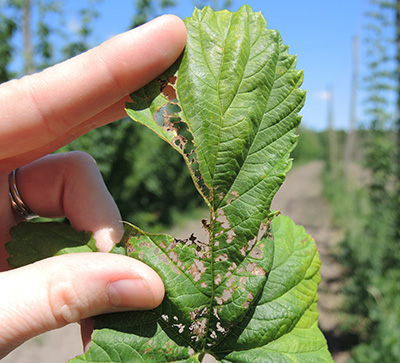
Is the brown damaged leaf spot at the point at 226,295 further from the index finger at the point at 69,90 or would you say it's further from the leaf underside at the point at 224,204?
the index finger at the point at 69,90

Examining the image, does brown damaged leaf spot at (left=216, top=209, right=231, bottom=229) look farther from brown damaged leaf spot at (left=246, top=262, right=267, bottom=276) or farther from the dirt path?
the dirt path

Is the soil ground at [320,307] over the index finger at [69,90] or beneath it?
Result: beneath

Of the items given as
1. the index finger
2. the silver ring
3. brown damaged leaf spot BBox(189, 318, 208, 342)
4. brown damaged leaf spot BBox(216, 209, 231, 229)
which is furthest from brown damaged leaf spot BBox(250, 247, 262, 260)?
the silver ring

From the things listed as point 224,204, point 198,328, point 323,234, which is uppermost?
point 224,204

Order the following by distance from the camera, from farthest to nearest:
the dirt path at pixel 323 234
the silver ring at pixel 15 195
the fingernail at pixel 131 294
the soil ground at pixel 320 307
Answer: the dirt path at pixel 323 234
the soil ground at pixel 320 307
the silver ring at pixel 15 195
the fingernail at pixel 131 294

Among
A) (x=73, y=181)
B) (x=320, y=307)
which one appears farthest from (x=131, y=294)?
(x=320, y=307)

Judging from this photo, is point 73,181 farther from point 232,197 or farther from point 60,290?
point 232,197

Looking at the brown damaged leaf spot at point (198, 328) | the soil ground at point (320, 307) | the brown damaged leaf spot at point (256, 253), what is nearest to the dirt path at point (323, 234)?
the soil ground at point (320, 307)

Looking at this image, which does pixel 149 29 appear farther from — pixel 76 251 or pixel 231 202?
pixel 76 251
